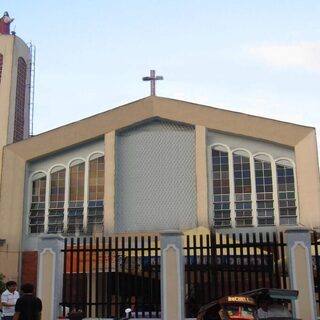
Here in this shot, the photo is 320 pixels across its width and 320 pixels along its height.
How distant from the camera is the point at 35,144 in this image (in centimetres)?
2506

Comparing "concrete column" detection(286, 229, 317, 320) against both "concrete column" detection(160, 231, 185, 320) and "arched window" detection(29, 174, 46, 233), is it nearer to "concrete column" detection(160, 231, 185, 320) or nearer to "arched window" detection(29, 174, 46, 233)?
"concrete column" detection(160, 231, 185, 320)

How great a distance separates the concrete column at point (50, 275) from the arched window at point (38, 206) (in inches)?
458

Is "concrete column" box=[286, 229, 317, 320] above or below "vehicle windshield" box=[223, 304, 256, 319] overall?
above

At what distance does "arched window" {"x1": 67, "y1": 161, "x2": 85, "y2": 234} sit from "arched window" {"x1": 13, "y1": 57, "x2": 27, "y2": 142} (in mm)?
9206

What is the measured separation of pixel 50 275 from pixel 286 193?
12.8m

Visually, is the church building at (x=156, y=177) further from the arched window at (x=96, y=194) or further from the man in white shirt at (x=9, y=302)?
the man in white shirt at (x=9, y=302)

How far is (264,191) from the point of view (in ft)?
74.6

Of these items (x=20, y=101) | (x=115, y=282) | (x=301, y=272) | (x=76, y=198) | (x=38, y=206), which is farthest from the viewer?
(x=20, y=101)

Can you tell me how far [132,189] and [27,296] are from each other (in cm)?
1579

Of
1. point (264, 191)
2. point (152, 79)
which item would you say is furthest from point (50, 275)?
point (152, 79)

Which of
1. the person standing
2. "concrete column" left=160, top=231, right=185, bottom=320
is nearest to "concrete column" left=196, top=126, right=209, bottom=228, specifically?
"concrete column" left=160, top=231, right=185, bottom=320

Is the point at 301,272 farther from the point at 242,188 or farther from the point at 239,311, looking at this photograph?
the point at 242,188

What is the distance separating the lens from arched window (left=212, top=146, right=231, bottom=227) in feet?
74.8

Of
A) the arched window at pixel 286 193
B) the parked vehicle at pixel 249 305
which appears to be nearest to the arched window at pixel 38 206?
the arched window at pixel 286 193
